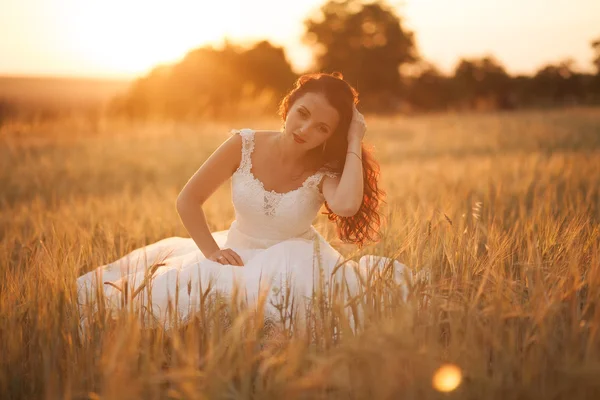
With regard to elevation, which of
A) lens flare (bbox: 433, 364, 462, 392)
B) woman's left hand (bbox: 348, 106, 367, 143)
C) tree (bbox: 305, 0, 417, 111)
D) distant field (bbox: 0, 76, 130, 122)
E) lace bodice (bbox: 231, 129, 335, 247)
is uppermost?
tree (bbox: 305, 0, 417, 111)

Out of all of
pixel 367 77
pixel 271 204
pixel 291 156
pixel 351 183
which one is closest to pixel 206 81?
pixel 367 77

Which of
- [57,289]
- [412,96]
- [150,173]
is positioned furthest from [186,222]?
[412,96]

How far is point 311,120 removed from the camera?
2883 mm

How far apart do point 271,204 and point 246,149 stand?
16.1 inches

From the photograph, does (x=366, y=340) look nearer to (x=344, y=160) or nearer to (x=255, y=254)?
(x=255, y=254)

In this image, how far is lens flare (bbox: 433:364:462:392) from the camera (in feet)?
5.31

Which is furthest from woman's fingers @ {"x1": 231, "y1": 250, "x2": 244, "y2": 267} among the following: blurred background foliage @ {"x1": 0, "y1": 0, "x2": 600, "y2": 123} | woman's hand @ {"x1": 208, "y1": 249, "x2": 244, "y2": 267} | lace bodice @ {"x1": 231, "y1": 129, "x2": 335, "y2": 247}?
blurred background foliage @ {"x1": 0, "y1": 0, "x2": 600, "y2": 123}

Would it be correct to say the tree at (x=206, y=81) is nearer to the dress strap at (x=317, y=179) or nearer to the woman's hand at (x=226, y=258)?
the dress strap at (x=317, y=179)

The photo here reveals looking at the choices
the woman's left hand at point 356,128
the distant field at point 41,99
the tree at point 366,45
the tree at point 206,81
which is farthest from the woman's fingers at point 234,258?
the tree at point 366,45

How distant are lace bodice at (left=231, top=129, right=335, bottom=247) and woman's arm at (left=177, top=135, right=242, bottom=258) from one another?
0.06 meters

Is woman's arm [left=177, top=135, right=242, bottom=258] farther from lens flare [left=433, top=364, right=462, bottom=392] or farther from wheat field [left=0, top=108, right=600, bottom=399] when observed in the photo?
lens flare [left=433, top=364, right=462, bottom=392]

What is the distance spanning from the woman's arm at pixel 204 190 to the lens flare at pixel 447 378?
1.61 metres

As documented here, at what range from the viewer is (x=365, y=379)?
63.3 inches

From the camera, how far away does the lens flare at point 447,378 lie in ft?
5.31
